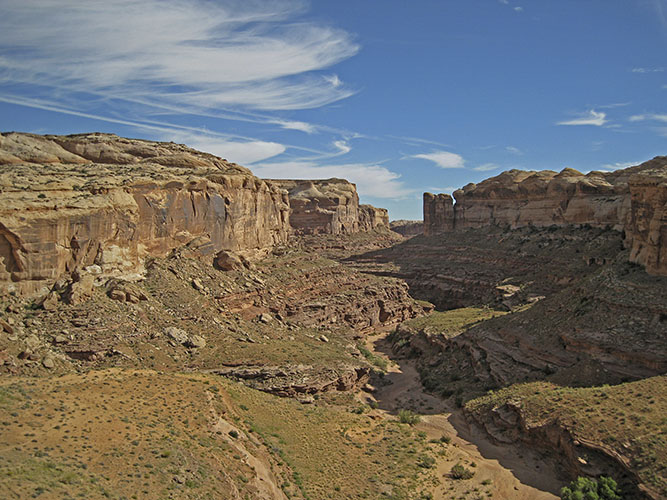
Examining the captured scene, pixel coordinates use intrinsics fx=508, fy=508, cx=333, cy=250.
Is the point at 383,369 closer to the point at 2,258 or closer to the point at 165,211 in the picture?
the point at 165,211

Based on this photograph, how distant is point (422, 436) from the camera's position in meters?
33.8

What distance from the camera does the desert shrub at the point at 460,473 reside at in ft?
94.4

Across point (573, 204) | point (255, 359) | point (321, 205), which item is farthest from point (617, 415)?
point (321, 205)

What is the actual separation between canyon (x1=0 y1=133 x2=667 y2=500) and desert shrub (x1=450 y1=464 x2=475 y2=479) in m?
0.51

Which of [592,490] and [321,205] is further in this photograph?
[321,205]

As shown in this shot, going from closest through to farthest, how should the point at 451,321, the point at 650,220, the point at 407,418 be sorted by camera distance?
1. the point at 407,418
2. the point at 650,220
3. the point at 451,321

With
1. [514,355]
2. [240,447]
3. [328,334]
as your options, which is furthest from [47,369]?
[514,355]

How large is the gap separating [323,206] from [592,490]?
9722cm

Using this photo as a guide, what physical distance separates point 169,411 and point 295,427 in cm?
820

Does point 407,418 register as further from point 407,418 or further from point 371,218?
point 371,218

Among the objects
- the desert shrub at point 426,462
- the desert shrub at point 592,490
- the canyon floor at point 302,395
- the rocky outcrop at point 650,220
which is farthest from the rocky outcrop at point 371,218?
the desert shrub at point 592,490

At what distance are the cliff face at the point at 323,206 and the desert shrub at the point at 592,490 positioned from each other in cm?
9265

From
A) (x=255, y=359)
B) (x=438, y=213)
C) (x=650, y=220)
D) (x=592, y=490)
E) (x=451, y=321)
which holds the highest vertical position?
(x=438, y=213)

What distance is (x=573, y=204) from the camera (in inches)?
3167
